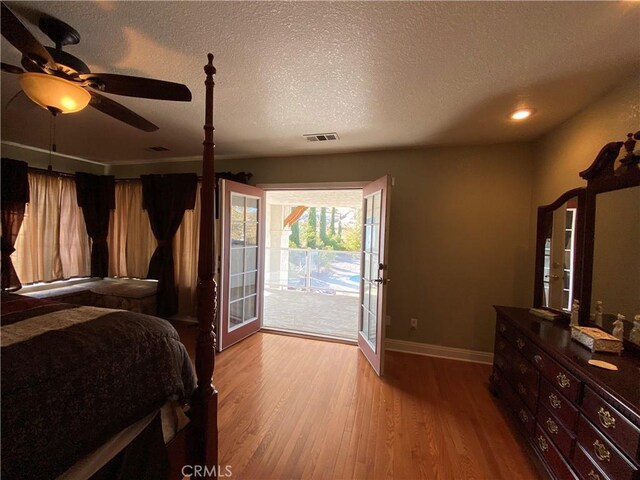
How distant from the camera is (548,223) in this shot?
2.19 meters

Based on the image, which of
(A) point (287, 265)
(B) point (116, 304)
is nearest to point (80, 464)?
(B) point (116, 304)

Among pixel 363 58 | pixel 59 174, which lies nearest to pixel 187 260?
pixel 59 174

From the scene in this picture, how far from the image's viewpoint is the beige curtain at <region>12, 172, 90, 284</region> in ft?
10.6

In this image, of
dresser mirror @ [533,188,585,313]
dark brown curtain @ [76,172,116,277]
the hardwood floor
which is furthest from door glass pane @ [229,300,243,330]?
dresser mirror @ [533,188,585,313]

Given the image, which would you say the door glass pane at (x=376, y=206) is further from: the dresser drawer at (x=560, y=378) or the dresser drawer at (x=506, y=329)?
the dresser drawer at (x=560, y=378)

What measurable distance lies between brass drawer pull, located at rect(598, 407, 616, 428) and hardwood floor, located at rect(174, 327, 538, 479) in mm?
715

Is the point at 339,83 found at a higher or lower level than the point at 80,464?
higher

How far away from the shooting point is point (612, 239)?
157 cm

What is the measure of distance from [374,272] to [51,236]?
166 inches

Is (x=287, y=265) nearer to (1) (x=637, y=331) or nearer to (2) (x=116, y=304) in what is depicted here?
(2) (x=116, y=304)

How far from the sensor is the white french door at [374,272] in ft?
8.14

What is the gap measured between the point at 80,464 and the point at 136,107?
7.58ft

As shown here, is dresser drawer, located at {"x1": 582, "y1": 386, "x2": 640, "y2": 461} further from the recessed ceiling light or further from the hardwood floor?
the recessed ceiling light

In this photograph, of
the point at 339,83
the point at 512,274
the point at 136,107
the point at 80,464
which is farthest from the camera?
the point at 512,274
